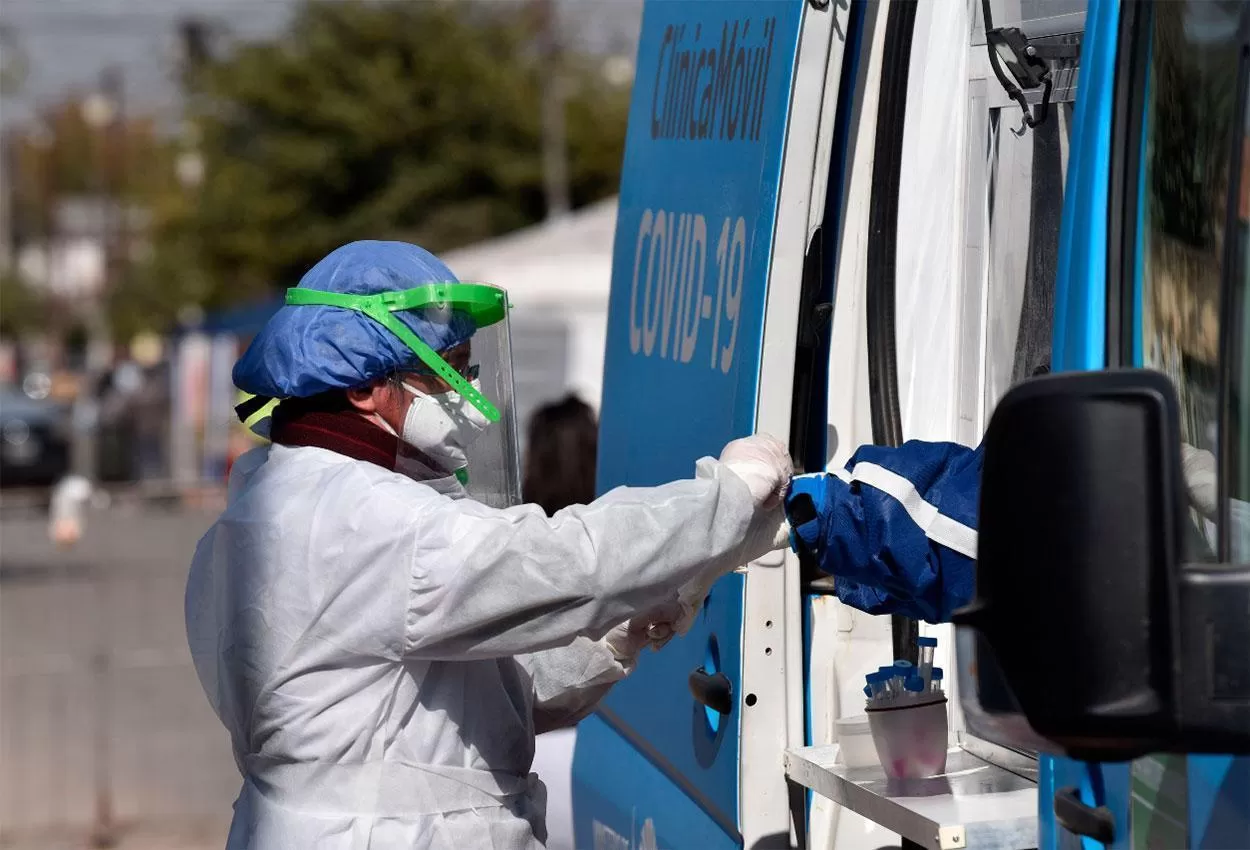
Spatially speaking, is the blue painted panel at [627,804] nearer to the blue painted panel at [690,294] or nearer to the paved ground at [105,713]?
the blue painted panel at [690,294]

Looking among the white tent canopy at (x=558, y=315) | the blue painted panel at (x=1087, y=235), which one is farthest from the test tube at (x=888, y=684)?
the white tent canopy at (x=558, y=315)

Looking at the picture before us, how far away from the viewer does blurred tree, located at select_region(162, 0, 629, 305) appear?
32344mm

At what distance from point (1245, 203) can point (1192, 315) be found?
129mm

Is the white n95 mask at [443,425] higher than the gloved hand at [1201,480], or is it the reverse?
the gloved hand at [1201,480]

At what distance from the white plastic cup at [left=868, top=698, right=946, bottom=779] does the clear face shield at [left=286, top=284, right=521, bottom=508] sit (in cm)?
66

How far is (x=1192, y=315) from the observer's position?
5.68 ft

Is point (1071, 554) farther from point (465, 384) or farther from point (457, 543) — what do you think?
point (465, 384)

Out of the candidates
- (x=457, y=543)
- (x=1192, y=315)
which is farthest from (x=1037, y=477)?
(x=457, y=543)

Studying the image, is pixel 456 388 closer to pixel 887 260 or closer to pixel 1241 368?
pixel 887 260

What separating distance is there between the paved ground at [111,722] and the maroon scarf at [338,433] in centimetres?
194

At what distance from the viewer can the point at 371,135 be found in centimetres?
3244

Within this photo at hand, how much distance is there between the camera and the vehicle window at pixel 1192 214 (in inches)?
66.1

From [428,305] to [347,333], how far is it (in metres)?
0.13

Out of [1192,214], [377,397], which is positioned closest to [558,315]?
[377,397]
